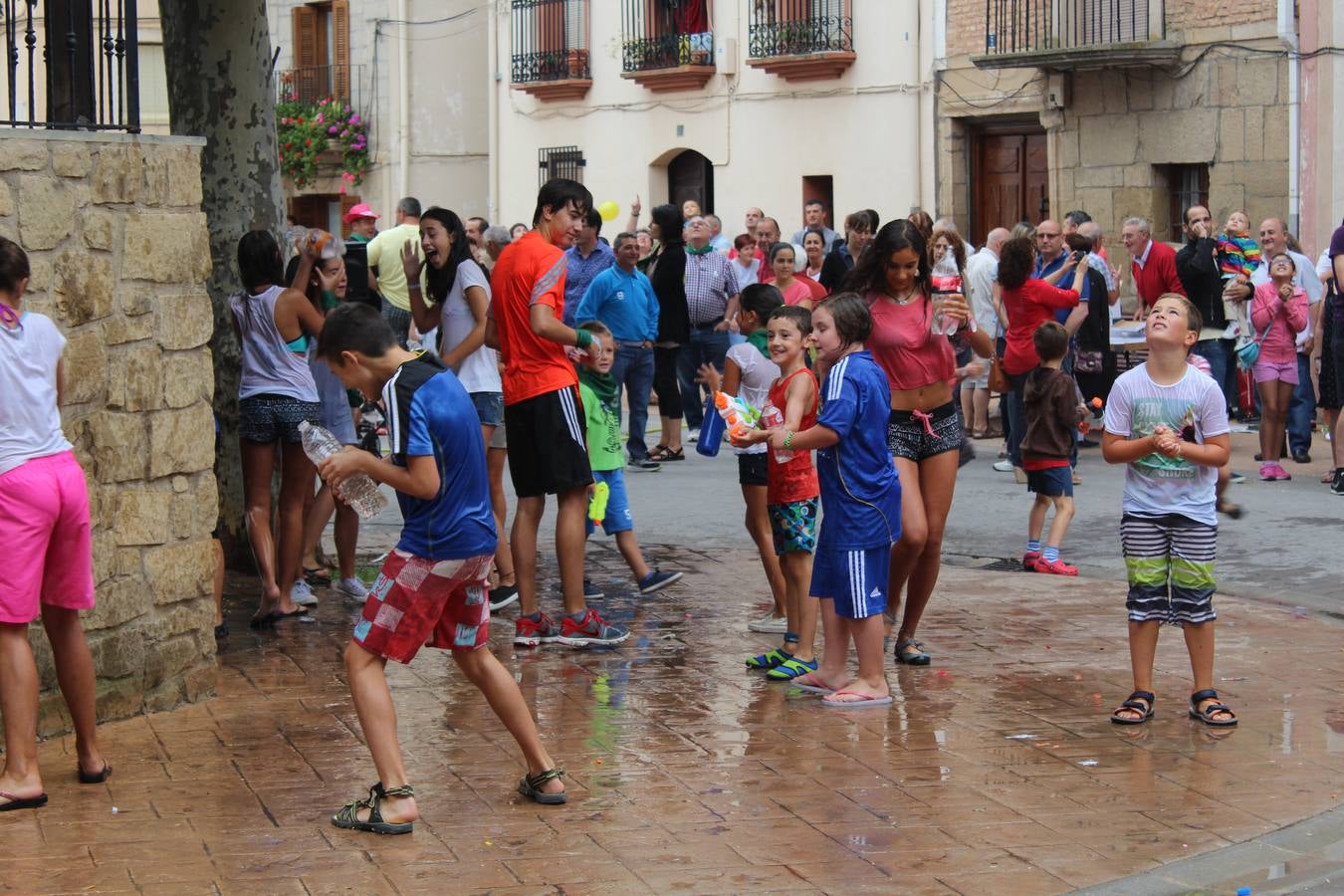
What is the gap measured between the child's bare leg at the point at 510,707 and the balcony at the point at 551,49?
23927 mm

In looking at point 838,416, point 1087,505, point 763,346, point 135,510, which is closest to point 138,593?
point 135,510

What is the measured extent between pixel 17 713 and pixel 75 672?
0.28m

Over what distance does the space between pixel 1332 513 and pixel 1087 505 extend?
1.50 m

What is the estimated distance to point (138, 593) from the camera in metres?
6.91

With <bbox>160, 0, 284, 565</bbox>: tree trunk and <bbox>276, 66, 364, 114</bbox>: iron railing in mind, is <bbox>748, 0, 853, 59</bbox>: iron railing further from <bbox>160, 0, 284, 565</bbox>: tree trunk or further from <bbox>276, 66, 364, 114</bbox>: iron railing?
<bbox>160, 0, 284, 565</bbox>: tree trunk

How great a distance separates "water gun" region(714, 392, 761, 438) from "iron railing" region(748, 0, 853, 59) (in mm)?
18415

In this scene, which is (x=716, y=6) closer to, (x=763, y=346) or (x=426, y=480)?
(x=763, y=346)

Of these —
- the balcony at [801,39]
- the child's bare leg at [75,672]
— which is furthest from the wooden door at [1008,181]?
the child's bare leg at [75,672]

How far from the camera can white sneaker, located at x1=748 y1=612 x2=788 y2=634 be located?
8586 mm

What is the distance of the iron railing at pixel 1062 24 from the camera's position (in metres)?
22.1

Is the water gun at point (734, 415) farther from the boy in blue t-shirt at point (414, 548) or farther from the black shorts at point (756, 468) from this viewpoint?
the boy in blue t-shirt at point (414, 548)

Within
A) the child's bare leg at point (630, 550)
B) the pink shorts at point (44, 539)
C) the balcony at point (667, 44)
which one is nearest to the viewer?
the pink shorts at point (44, 539)

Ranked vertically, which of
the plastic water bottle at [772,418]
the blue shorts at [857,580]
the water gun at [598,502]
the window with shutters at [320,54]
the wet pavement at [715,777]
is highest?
the window with shutters at [320,54]

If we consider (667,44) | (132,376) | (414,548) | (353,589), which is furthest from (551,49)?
(414,548)
